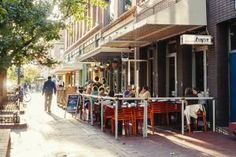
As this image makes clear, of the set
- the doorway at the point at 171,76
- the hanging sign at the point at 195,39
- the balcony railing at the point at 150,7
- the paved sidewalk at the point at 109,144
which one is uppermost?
the balcony railing at the point at 150,7

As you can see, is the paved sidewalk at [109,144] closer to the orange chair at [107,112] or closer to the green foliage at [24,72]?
the orange chair at [107,112]

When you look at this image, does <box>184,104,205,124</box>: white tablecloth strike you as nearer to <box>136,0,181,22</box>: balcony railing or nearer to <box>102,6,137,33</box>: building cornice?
<box>136,0,181,22</box>: balcony railing

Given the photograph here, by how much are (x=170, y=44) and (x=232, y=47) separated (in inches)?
182

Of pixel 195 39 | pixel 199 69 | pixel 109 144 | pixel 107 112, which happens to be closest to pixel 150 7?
pixel 199 69

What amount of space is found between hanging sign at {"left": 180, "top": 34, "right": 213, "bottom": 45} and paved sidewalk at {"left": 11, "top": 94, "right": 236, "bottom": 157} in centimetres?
269

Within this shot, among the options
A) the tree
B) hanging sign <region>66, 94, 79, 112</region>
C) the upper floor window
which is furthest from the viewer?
the upper floor window

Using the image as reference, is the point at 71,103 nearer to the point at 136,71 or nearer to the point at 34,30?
the point at 136,71

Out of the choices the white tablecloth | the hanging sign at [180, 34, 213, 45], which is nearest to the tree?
the hanging sign at [180, 34, 213, 45]

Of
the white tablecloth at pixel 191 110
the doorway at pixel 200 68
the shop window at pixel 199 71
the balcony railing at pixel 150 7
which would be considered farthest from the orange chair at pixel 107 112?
the balcony railing at pixel 150 7

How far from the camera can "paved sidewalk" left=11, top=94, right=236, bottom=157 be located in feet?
34.7

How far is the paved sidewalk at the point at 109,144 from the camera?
34.7 feet

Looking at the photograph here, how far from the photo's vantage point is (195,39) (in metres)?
14.2

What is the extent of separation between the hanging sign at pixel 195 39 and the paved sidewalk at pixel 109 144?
106 inches

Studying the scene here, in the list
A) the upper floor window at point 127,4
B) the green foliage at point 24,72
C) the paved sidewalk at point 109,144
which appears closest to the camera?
the paved sidewalk at point 109,144
